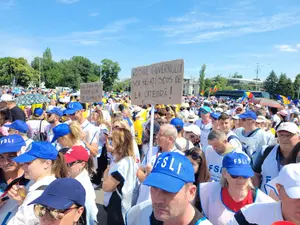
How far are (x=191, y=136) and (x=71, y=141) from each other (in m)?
2.19

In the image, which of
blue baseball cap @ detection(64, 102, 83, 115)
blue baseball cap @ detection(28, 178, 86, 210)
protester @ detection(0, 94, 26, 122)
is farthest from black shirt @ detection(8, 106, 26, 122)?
blue baseball cap @ detection(28, 178, 86, 210)

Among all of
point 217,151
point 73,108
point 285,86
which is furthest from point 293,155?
point 285,86

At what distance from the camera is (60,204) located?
1768 mm

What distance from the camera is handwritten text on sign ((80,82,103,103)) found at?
294 inches

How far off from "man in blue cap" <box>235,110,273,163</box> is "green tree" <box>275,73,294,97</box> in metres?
71.3

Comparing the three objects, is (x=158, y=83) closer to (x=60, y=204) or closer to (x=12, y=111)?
(x=60, y=204)

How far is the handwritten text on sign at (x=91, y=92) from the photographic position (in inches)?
294

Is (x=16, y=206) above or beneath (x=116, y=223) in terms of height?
above

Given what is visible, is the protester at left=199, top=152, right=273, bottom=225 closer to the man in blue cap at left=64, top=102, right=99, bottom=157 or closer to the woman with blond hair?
the woman with blond hair

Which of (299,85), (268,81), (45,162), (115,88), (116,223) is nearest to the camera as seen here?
(45,162)

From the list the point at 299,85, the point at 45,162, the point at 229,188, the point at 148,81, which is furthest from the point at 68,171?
the point at 299,85

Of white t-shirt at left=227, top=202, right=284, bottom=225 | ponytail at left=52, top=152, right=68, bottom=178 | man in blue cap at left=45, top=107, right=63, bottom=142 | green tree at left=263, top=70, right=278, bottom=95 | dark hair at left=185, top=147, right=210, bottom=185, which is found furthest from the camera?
green tree at left=263, top=70, right=278, bottom=95

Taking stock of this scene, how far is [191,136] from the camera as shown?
527 cm

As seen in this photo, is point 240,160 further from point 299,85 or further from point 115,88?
point 115,88
